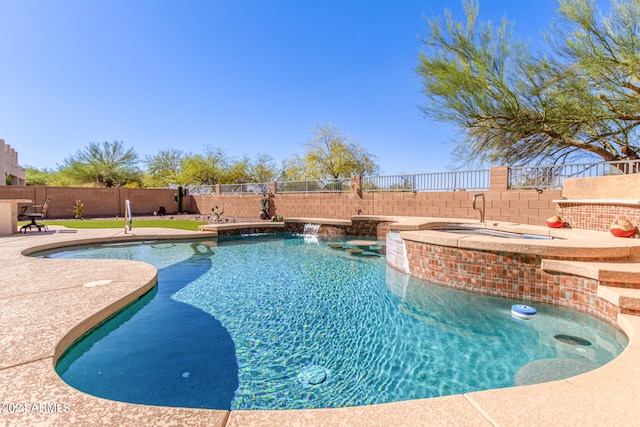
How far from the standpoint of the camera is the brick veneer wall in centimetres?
368

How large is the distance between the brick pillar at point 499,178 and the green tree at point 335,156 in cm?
1809

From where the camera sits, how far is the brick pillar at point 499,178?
9172mm

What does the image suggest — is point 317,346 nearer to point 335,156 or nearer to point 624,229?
point 624,229

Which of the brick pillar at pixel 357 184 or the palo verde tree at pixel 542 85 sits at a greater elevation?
the palo verde tree at pixel 542 85

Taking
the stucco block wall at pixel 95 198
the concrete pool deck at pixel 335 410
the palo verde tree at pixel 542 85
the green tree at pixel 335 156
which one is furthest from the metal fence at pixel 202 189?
the concrete pool deck at pixel 335 410

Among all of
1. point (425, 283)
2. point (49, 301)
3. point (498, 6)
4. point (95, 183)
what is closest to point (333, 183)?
point (498, 6)

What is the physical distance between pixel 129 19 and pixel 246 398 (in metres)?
13.7

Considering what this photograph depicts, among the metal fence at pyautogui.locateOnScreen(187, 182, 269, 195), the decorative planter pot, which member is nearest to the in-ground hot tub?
the decorative planter pot

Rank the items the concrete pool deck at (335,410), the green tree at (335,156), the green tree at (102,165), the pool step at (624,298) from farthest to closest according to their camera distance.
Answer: the green tree at (102,165)
the green tree at (335,156)
the pool step at (624,298)
the concrete pool deck at (335,410)

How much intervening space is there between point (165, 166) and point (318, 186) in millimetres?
25577

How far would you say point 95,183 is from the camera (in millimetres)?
28266

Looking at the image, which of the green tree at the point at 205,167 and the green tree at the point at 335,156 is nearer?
the green tree at the point at 335,156

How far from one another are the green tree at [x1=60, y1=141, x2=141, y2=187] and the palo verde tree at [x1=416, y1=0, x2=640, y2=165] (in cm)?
2890

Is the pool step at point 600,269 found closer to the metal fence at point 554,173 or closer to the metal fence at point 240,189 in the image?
the metal fence at point 554,173
